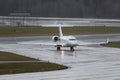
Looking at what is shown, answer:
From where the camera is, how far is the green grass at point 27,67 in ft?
131

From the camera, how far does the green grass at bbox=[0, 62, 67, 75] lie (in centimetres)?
3997

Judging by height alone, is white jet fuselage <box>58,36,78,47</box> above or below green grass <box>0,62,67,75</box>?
above

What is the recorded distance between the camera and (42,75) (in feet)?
121
